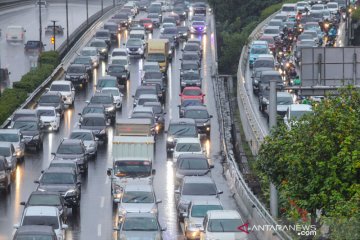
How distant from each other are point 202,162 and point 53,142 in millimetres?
11631

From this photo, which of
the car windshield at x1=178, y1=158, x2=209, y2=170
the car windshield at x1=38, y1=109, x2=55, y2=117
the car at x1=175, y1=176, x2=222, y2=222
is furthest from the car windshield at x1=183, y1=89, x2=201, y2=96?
the car at x1=175, y1=176, x2=222, y2=222

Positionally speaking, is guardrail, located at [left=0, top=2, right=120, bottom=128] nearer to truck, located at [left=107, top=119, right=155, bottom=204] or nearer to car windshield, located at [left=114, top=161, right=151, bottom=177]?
truck, located at [left=107, top=119, right=155, bottom=204]

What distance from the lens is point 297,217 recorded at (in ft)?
110

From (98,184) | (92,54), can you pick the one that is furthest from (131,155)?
(92,54)

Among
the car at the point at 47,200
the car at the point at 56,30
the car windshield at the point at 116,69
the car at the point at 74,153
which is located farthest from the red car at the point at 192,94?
the car at the point at 56,30

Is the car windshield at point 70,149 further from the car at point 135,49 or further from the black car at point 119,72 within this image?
the car at point 135,49

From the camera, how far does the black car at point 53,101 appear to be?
69350 mm

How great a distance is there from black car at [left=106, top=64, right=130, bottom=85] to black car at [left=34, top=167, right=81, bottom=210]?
30.3m

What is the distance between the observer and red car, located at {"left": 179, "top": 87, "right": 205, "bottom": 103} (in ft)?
240

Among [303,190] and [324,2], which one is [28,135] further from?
[324,2]

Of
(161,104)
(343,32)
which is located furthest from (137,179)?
(343,32)

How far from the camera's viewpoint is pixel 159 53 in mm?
87250

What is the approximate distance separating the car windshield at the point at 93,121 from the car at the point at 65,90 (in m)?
8.64

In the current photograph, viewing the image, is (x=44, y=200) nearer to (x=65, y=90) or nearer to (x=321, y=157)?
(x=321, y=157)
